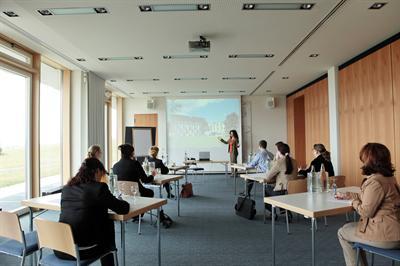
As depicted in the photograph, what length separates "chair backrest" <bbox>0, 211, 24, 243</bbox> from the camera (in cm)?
232

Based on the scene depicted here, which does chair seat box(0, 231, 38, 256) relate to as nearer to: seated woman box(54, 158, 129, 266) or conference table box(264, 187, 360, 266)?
seated woman box(54, 158, 129, 266)

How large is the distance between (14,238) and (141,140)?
609 cm

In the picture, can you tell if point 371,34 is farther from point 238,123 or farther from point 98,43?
point 238,123

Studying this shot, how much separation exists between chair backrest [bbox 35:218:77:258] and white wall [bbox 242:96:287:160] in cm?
1009

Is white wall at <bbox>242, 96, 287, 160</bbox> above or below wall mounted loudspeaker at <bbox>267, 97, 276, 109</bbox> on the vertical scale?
below

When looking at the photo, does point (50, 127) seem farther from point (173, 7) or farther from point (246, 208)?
point (246, 208)

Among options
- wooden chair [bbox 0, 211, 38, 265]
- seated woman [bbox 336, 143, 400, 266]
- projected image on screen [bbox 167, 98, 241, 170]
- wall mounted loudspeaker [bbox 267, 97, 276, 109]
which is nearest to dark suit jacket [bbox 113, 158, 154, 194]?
wooden chair [bbox 0, 211, 38, 265]

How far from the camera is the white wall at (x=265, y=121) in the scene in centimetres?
1188

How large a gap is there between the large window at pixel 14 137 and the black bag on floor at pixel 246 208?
3.98 meters

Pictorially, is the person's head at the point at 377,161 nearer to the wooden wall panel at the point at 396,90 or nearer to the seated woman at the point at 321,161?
the seated woman at the point at 321,161

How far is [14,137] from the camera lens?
5.48 metres

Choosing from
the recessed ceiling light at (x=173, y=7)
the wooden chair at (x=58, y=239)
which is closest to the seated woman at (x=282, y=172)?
the recessed ceiling light at (x=173, y=7)

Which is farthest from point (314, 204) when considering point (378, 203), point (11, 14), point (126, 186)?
point (11, 14)

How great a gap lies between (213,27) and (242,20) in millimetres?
468
